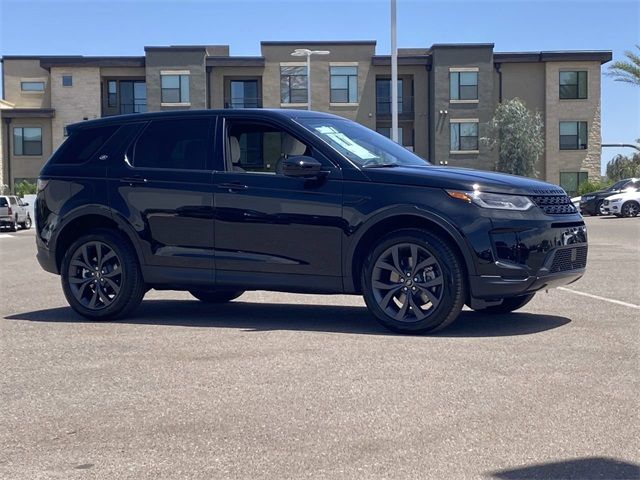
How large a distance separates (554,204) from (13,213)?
3692cm

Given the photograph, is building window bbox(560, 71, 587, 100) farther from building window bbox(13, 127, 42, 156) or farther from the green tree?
building window bbox(13, 127, 42, 156)

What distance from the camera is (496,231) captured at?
7527mm

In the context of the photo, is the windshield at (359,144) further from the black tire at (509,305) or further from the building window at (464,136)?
the building window at (464,136)

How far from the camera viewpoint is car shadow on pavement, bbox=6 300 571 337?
816 centimetres

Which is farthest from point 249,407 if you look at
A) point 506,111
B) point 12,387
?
point 506,111

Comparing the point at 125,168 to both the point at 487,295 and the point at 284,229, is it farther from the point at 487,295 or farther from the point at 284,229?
the point at 487,295

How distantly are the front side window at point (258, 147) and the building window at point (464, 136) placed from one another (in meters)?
50.2

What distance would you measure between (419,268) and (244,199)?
1.69 m

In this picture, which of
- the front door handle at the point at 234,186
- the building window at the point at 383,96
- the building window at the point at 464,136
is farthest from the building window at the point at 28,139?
the front door handle at the point at 234,186

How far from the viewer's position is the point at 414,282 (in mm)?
7742

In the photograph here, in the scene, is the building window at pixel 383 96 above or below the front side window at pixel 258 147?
above

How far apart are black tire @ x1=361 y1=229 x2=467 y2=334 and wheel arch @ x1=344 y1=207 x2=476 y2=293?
8cm

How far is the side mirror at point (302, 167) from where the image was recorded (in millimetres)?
8000

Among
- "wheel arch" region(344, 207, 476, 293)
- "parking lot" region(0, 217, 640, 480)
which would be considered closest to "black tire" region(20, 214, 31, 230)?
"parking lot" region(0, 217, 640, 480)
